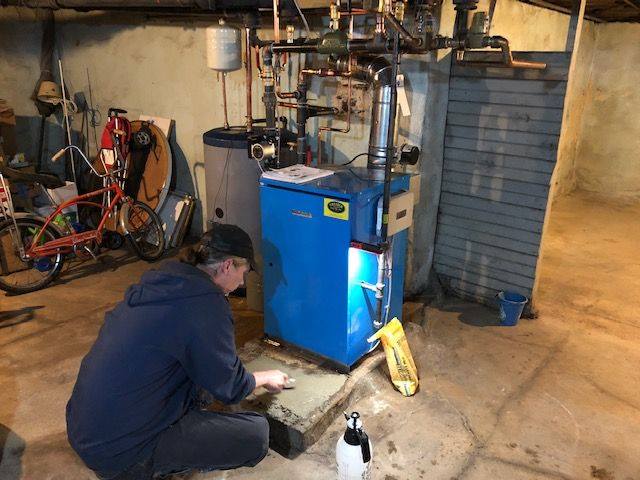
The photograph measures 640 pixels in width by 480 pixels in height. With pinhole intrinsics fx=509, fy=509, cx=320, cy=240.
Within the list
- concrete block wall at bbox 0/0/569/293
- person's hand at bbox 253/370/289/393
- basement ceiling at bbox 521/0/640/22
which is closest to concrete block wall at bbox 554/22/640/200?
basement ceiling at bbox 521/0/640/22

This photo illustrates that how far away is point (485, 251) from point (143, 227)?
9.16 ft

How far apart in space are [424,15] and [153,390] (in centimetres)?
234

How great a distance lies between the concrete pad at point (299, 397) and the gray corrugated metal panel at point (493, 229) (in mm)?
1235

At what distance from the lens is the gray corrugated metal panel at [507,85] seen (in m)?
3.00

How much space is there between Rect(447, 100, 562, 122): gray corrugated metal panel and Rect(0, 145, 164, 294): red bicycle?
259cm

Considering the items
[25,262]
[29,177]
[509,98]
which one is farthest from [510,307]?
[29,177]

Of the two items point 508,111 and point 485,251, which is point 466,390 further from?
point 508,111

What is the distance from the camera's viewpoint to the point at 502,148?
3.27 m

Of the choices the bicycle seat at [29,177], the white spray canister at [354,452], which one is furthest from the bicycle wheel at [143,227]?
the white spray canister at [354,452]

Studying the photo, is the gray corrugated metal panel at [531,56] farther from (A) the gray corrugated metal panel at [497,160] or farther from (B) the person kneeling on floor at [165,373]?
(B) the person kneeling on floor at [165,373]

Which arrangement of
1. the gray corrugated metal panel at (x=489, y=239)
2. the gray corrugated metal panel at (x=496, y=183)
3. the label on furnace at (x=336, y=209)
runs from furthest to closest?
the gray corrugated metal panel at (x=489, y=239), the gray corrugated metal panel at (x=496, y=183), the label on furnace at (x=336, y=209)

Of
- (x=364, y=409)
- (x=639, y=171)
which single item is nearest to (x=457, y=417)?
(x=364, y=409)

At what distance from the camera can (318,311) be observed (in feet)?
8.54

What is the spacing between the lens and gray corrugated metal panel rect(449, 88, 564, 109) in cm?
303
